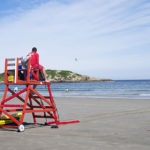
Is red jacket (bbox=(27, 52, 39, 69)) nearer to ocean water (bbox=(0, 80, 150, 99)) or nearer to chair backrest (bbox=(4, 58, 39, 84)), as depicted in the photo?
chair backrest (bbox=(4, 58, 39, 84))

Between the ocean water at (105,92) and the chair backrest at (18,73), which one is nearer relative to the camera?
the chair backrest at (18,73)

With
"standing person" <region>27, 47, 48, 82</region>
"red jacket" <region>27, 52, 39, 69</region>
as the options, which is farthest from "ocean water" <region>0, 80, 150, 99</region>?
"red jacket" <region>27, 52, 39, 69</region>

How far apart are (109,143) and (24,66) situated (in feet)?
11.7

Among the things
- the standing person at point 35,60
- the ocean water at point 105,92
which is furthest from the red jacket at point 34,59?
the ocean water at point 105,92

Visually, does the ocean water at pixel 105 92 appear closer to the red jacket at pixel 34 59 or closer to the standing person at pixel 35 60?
the standing person at pixel 35 60

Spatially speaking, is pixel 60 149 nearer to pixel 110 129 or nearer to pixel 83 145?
pixel 83 145

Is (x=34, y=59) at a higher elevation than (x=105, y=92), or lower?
higher

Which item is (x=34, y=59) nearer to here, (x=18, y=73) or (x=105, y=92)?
(x=18, y=73)

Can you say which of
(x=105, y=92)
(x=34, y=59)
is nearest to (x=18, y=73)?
(x=34, y=59)

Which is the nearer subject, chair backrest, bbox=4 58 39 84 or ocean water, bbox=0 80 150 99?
chair backrest, bbox=4 58 39 84

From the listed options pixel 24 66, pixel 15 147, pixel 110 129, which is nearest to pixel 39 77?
pixel 24 66

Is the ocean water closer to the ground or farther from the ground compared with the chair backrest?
closer to the ground

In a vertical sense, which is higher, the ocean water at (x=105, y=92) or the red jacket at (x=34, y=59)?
the red jacket at (x=34, y=59)

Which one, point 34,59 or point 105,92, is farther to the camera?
point 105,92
